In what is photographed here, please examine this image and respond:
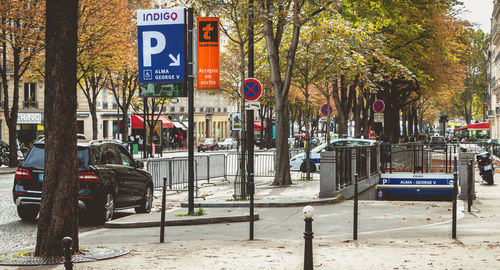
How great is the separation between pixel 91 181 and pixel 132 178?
1.80 metres

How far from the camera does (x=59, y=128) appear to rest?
823 centimetres

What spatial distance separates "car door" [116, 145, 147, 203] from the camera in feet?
47.9

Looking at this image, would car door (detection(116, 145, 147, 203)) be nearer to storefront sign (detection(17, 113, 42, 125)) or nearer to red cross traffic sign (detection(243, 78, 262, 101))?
red cross traffic sign (detection(243, 78, 262, 101))

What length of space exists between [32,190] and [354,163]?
9.74 m

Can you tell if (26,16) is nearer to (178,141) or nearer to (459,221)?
(459,221)

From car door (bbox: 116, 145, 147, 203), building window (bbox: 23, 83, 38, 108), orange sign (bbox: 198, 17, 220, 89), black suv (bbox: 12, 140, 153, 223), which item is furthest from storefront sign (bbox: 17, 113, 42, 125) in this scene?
orange sign (bbox: 198, 17, 220, 89)

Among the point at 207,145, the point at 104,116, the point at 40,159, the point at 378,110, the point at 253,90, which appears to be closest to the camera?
the point at 40,159

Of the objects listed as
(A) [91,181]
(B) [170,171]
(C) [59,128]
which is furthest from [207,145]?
(C) [59,128]

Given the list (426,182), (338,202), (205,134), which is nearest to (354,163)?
(338,202)

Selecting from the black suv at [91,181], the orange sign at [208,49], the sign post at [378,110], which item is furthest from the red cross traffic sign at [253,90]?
the sign post at [378,110]

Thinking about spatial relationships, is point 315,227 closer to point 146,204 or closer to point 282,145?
point 146,204

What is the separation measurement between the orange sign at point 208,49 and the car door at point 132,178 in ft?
7.65

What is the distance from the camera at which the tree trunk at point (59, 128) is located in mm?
8234

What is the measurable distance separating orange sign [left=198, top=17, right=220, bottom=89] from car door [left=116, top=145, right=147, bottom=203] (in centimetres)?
233
